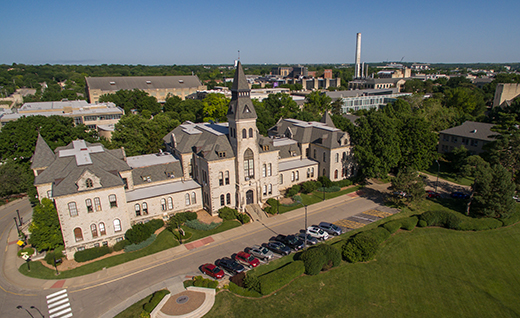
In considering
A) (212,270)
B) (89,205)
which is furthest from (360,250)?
(89,205)

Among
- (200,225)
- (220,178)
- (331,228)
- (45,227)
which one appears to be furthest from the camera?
(220,178)

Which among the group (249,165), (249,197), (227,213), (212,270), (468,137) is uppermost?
(249,165)

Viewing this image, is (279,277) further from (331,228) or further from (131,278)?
(131,278)

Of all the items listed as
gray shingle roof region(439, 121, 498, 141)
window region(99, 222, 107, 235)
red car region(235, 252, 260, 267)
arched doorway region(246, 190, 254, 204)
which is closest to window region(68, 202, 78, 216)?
window region(99, 222, 107, 235)

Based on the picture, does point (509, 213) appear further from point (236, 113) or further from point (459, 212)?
point (236, 113)

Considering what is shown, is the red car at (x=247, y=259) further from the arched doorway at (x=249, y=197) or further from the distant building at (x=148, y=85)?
the distant building at (x=148, y=85)

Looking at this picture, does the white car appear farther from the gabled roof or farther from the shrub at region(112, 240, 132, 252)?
the gabled roof

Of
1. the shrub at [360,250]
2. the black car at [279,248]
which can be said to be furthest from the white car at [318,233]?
the black car at [279,248]
